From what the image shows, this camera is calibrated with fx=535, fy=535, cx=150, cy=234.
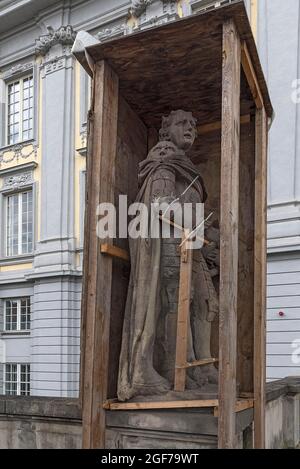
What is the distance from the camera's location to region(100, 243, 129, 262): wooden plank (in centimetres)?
413

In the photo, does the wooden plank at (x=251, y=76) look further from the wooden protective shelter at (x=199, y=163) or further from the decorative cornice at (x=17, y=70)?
the decorative cornice at (x=17, y=70)

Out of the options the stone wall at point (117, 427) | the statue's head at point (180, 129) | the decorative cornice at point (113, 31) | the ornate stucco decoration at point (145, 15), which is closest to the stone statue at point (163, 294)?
the statue's head at point (180, 129)

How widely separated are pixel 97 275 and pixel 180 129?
1.60 meters

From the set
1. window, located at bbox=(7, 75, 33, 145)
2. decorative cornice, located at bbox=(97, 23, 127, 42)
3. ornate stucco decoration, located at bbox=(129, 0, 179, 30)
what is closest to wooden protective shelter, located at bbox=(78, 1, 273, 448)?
ornate stucco decoration, located at bbox=(129, 0, 179, 30)

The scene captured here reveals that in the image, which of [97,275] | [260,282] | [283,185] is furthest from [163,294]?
[283,185]

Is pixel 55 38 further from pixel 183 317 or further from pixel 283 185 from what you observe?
pixel 183 317

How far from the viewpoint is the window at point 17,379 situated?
18500 mm

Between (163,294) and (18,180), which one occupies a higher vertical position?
(18,180)

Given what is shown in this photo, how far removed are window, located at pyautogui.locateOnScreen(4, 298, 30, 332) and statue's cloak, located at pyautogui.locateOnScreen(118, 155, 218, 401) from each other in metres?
15.5

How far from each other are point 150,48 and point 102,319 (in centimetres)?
219

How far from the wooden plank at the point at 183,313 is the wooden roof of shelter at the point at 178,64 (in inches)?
59.3

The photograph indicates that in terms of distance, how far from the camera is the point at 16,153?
19766mm

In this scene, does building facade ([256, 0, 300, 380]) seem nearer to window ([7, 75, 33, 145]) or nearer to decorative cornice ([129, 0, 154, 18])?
decorative cornice ([129, 0, 154, 18])
